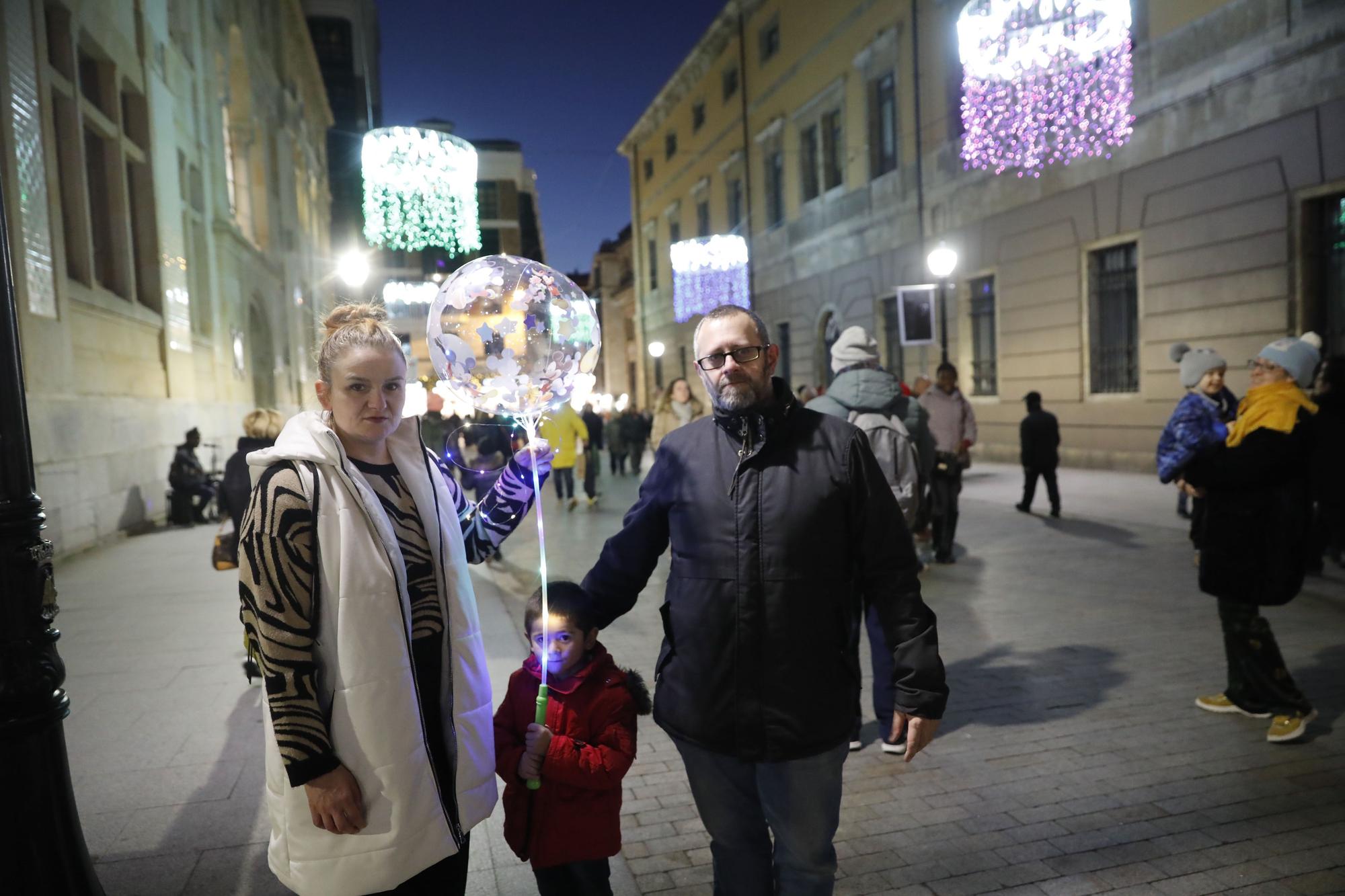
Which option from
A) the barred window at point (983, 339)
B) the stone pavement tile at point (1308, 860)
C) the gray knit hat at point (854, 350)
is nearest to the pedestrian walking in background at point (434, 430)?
the gray knit hat at point (854, 350)

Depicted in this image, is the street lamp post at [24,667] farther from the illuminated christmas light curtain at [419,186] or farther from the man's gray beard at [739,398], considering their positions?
the illuminated christmas light curtain at [419,186]

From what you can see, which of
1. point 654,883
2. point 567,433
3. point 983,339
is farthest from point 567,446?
point 983,339

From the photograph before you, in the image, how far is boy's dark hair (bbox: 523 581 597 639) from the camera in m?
2.52

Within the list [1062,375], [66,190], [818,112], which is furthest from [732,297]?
[66,190]

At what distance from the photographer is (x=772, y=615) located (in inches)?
90.8

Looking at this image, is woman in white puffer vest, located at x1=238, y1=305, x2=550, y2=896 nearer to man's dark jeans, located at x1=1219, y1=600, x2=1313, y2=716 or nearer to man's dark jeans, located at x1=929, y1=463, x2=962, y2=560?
man's dark jeans, located at x1=1219, y1=600, x2=1313, y2=716

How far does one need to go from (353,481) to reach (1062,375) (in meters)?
16.5

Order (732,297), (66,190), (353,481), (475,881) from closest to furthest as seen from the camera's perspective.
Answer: (353,481) < (475,881) < (66,190) < (732,297)

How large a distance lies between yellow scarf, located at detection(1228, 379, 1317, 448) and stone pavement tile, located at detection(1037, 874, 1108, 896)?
2287 millimetres

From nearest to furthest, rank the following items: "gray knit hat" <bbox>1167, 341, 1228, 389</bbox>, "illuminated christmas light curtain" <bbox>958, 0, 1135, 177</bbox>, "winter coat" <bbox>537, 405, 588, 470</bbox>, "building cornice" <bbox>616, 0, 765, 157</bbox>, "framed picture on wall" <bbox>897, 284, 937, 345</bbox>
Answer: "gray knit hat" <bbox>1167, 341, 1228, 389</bbox> → "illuminated christmas light curtain" <bbox>958, 0, 1135, 177</bbox> → "winter coat" <bbox>537, 405, 588, 470</bbox> → "framed picture on wall" <bbox>897, 284, 937, 345</bbox> → "building cornice" <bbox>616, 0, 765, 157</bbox>

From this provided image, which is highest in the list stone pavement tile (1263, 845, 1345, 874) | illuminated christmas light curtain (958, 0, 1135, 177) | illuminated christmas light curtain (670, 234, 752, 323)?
illuminated christmas light curtain (958, 0, 1135, 177)

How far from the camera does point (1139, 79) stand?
558 inches

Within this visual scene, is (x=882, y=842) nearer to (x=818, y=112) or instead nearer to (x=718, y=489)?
(x=718, y=489)

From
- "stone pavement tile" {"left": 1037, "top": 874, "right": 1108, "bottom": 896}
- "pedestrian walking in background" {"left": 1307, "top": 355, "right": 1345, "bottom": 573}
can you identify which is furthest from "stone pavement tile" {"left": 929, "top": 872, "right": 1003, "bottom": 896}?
"pedestrian walking in background" {"left": 1307, "top": 355, "right": 1345, "bottom": 573}
